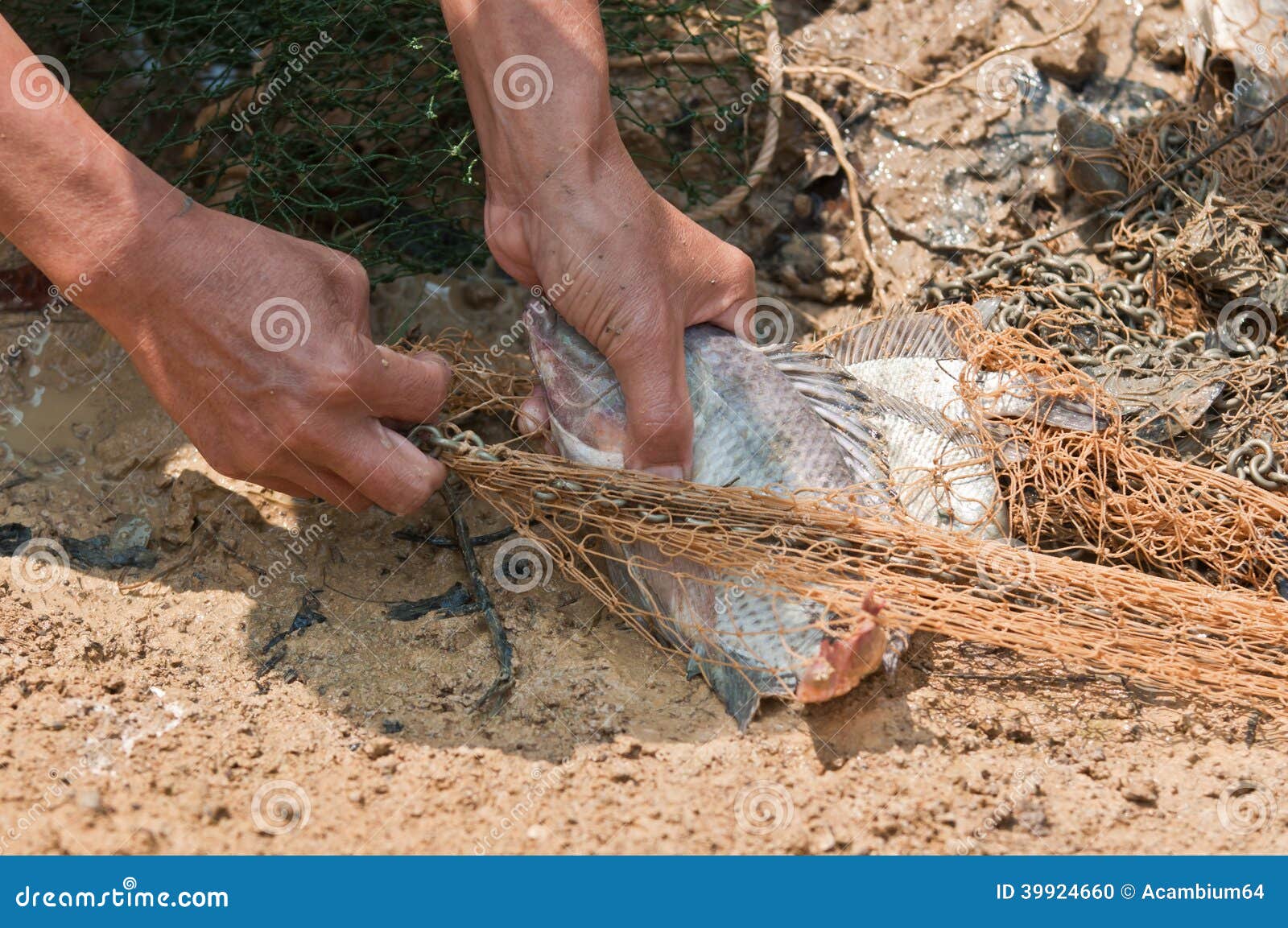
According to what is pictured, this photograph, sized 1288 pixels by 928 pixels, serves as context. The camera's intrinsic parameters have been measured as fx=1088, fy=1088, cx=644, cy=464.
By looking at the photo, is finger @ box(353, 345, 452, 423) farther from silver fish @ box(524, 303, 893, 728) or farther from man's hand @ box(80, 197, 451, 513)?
silver fish @ box(524, 303, 893, 728)

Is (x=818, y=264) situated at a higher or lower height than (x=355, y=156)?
lower

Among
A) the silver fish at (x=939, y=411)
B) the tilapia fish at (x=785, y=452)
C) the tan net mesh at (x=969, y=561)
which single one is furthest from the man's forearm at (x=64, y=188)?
the silver fish at (x=939, y=411)

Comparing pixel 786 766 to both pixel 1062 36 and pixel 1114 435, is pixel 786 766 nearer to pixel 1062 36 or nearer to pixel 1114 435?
pixel 1114 435

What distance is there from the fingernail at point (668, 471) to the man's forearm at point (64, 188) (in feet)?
5.21

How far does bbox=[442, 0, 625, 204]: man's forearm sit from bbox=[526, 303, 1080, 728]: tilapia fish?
0.49 m

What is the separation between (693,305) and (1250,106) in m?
3.11

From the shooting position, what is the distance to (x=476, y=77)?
3287mm

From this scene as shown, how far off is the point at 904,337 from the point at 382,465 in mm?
2068

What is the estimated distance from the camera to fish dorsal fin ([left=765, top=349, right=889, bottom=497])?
3.70 metres

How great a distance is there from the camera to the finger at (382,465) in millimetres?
3088

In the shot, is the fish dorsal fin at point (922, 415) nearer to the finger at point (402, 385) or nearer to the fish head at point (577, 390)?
the fish head at point (577, 390)

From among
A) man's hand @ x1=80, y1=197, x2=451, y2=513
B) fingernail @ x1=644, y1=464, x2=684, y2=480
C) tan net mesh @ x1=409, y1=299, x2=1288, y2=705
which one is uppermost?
man's hand @ x1=80, y1=197, x2=451, y2=513

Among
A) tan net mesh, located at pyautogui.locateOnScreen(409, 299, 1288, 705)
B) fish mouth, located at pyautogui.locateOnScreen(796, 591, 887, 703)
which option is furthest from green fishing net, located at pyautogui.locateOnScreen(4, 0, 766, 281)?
fish mouth, located at pyautogui.locateOnScreen(796, 591, 887, 703)

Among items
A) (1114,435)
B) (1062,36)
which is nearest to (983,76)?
(1062,36)
